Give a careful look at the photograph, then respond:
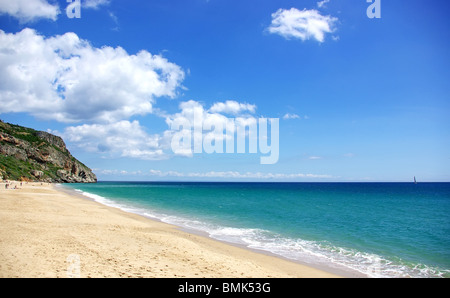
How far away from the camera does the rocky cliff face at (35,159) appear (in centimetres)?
9938

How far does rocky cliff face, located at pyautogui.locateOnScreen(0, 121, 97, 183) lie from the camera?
99375 millimetres

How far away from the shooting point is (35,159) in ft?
421

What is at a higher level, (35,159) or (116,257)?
(35,159)

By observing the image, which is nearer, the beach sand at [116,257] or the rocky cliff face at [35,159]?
the beach sand at [116,257]

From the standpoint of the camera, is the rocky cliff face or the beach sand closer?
the beach sand

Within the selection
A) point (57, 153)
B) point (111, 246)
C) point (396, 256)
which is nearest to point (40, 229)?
point (111, 246)

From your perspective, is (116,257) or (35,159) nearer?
(116,257)

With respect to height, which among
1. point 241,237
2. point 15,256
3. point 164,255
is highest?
point 15,256

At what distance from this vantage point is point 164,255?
12.0 m

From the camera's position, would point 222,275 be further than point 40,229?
No
